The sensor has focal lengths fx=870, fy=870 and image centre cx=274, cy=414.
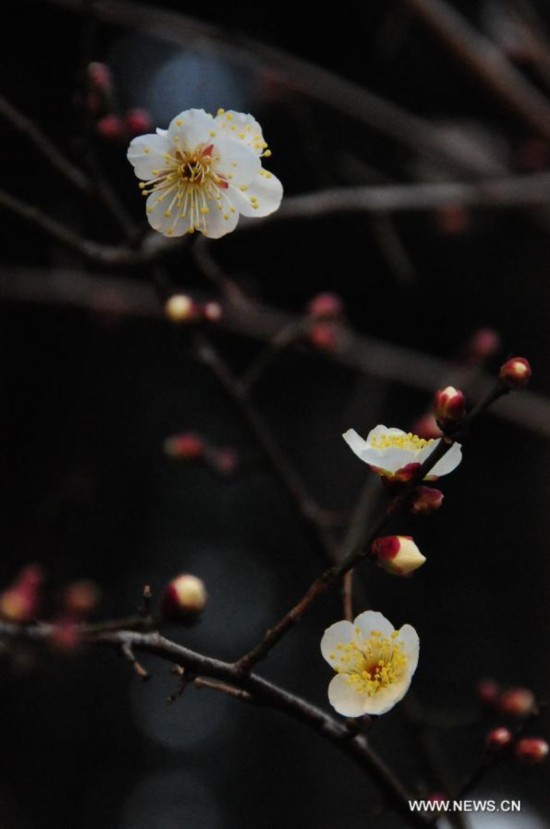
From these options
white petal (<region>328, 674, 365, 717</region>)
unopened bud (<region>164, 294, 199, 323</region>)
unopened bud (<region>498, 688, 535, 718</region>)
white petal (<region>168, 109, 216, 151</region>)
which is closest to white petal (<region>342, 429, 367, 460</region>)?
white petal (<region>328, 674, 365, 717</region>)

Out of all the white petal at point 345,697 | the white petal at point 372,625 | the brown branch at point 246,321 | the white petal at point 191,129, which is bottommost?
the white petal at point 345,697

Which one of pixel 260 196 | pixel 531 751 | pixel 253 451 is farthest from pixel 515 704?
pixel 253 451

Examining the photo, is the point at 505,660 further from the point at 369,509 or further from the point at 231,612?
the point at 369,509

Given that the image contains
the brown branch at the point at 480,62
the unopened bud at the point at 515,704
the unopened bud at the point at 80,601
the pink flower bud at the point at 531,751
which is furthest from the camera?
the brown branch at the point at 480,62

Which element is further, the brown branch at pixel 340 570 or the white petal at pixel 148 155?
the white petal at pixel 148 155

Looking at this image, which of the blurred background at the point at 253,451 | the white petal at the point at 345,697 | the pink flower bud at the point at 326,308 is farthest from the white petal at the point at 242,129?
the blurred background at the point at 253,451

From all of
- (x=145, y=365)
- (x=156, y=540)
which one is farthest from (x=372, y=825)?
(x=145, y=365)

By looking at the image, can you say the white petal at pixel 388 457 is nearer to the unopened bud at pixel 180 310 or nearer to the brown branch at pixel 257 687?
the brown branch at pixel 257 687
